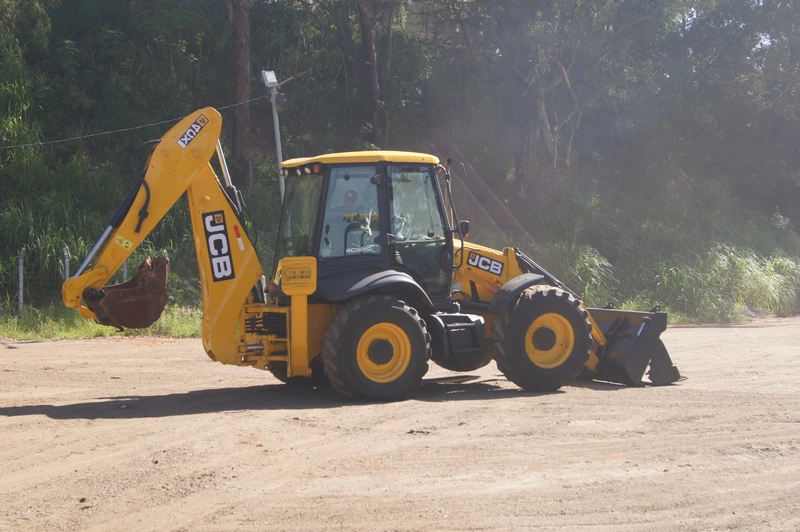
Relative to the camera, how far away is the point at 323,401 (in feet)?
28.8

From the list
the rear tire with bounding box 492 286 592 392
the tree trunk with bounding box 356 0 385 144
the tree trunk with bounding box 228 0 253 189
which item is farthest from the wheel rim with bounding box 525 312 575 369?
the tree trunk with bounding box 356 0 385 144

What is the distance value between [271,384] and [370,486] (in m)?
4.66

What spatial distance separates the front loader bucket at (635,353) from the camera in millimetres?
9898

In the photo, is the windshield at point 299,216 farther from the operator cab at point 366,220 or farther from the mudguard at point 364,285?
the mudguard at point 364,285

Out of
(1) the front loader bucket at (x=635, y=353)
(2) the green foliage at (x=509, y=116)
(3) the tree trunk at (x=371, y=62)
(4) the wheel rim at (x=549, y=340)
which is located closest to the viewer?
(4) the wheel rim at (x=549, y=340)

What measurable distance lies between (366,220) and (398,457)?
3097 mm

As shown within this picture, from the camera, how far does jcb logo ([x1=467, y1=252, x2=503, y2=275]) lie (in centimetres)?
972

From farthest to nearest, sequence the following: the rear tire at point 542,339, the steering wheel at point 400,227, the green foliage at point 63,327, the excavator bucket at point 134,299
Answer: the green foliage at point 63,327 < the rear tire at point 542,339 < the steering wheel at point 400,227 < the excavator bucket at point 134,299

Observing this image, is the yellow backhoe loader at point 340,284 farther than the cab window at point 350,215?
No

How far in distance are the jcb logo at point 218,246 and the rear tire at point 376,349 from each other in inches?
49.4

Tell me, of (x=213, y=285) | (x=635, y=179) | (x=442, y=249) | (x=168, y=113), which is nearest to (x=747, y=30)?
(x=635, y=179)

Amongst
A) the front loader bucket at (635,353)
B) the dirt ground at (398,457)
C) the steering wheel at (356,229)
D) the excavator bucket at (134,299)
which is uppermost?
the steering wheel at (356,229)

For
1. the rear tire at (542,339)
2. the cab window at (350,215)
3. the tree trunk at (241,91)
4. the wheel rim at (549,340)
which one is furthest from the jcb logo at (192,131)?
the tree trunk at (241,91)

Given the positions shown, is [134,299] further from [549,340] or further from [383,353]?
[549,340]
